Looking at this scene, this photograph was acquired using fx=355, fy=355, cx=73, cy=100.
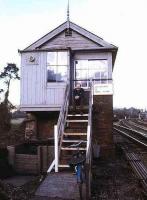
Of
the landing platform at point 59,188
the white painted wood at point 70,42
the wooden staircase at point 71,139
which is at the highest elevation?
the white painted wood at point 70,42

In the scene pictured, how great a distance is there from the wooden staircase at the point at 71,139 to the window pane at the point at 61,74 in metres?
2.33

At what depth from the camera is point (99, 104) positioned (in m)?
16.0

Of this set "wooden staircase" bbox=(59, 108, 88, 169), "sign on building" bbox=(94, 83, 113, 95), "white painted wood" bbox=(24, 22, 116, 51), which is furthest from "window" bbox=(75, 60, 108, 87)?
"wooden staircase" bbox=(59, 108, 88, 169)

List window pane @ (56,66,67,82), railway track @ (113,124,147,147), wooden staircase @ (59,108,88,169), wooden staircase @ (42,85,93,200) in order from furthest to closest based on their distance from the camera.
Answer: railway track @ (113,124,147,147), window pane @ (56,66,67,82), wooden staircase @ (59,108,88,169), wooden staircase @ (42,85,93,200)

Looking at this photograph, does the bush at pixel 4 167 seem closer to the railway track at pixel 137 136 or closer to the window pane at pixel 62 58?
the window pane at pixel 62 58

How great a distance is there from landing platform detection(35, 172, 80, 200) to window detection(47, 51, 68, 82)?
24.2 ft

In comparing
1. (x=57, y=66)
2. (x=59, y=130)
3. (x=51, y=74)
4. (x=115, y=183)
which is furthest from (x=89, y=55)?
(x=115, y=183)

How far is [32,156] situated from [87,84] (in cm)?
532

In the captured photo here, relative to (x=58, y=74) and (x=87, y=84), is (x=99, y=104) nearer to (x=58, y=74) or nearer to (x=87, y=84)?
(x=87, y=84)

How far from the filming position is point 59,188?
30.1 feet

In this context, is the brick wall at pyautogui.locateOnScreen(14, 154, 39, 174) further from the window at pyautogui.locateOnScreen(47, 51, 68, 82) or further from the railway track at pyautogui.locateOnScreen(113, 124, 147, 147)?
the railway track at pyautogui.locateOnScreen(113, 124, 147, 147)

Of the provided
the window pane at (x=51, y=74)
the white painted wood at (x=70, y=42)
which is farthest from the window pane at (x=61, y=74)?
the white painted wood at (x=70, y=42)

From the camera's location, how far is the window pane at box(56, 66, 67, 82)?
16.6m

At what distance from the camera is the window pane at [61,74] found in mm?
16609
